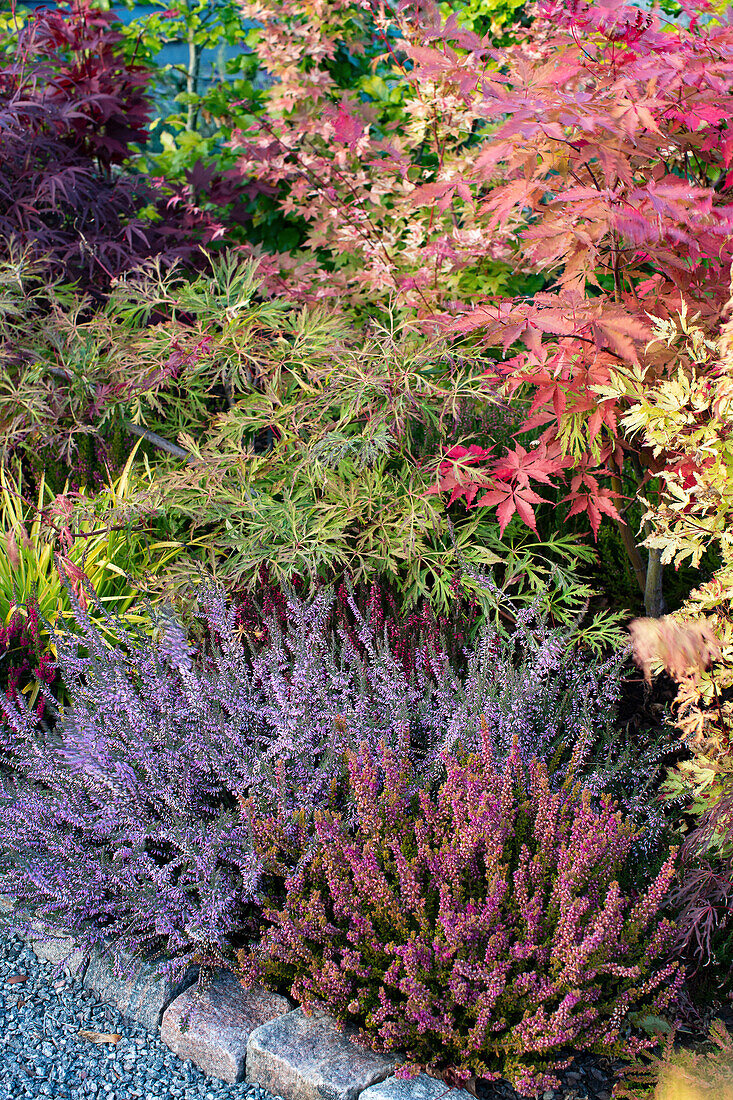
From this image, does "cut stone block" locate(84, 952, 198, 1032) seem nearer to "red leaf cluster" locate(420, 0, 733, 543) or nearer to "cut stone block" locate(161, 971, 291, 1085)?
"cut stone block" locate(161, 971, 291, 1085)

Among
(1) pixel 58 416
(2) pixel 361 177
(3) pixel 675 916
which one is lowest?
(3) pixel 675 916

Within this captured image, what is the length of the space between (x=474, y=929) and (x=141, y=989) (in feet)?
3.13

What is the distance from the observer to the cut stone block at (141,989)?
7.52ft

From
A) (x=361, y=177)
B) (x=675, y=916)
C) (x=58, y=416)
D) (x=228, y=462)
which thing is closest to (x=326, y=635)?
(x=228, y=462)

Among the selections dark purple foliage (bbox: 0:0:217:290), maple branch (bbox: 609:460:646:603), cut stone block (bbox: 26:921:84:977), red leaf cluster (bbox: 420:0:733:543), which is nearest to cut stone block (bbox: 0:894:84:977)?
cut stone block (bbox: 26:921:84:977)

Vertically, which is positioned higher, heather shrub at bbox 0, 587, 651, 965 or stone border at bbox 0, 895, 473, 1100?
heather shrub at bbox 0, 587, 651, 965

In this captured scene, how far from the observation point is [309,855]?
2.20m

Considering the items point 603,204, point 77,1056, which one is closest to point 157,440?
point 603,204

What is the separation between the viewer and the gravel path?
82.8 inches

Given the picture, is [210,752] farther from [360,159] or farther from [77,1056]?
[360,159]

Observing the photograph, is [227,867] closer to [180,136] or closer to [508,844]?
[508,844]

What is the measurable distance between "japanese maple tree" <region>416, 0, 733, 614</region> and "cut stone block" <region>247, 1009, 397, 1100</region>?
1498mm

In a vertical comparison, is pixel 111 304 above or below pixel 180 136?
below

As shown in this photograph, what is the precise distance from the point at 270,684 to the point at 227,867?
1.71ft
